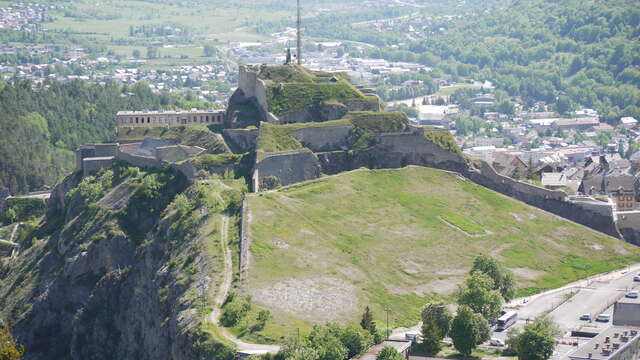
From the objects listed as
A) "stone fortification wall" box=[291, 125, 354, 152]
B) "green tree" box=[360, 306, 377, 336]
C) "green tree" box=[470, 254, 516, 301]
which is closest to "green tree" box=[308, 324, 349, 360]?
"green tree" box=[360, 306, 377, 336]

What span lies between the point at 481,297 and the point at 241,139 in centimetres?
4022

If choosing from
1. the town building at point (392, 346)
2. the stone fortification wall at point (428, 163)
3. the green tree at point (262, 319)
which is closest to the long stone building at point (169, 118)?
the stone fortification wall at point (428, 163)

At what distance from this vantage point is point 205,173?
457ft

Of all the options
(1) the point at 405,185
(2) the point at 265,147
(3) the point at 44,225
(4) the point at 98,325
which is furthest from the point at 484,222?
(3) the point at 44,225

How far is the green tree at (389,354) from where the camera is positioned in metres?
101

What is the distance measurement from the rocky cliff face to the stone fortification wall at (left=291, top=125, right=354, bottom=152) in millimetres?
12635

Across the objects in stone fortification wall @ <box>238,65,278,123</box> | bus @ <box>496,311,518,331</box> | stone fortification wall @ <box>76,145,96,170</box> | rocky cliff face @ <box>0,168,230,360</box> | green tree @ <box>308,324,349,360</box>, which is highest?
stone fortification wall @ <box>238,65,278,123</box>

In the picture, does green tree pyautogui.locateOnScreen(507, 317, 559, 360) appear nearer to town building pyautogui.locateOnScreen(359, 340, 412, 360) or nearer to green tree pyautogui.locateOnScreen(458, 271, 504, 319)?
town building pyautogui.locateOnScreen(359, 340, 412, 360)

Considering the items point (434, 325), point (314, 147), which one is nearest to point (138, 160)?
point (314, 147)

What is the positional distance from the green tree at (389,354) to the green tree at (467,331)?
673cm

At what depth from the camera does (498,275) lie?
122 metres

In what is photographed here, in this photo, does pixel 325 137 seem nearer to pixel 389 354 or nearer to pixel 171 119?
pixel 171 119

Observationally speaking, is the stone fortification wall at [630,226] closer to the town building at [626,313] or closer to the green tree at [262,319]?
the town building at [626,313]

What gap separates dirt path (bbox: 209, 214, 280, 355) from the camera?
105 m
